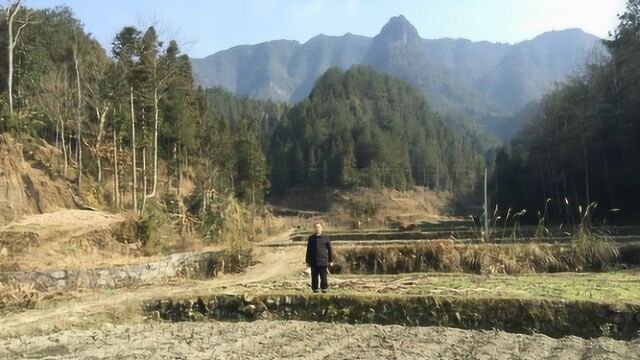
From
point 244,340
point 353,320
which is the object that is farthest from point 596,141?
point 244,340

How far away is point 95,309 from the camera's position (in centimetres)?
1173

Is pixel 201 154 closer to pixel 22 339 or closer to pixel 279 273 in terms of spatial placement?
pixel 279 273

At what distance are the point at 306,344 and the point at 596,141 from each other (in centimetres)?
4383

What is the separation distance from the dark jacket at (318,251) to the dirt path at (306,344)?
6.71 feet

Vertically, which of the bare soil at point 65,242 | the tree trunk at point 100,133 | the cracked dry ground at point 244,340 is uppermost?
the tree trunk at point 100,133

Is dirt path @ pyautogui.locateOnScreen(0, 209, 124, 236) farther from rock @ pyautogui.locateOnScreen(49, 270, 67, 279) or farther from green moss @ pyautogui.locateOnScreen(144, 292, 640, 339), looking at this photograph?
green moss @ pyautogui.locateOnScreen(144, 292, 640, 339)

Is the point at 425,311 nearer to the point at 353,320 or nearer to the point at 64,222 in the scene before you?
the point at 353,320

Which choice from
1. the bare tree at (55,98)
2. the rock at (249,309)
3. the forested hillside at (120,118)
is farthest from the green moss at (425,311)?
the bare tree at (55,98)

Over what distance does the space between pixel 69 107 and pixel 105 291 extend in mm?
29786

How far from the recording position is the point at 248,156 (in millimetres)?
52594

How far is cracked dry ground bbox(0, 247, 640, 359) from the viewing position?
8.06 meters

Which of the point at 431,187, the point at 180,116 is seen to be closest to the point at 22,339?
the point at 180,116

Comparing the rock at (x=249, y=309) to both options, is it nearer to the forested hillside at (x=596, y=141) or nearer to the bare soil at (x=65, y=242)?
the bare soil at (x=65, y=242)

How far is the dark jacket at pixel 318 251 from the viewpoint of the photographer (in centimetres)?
1243
